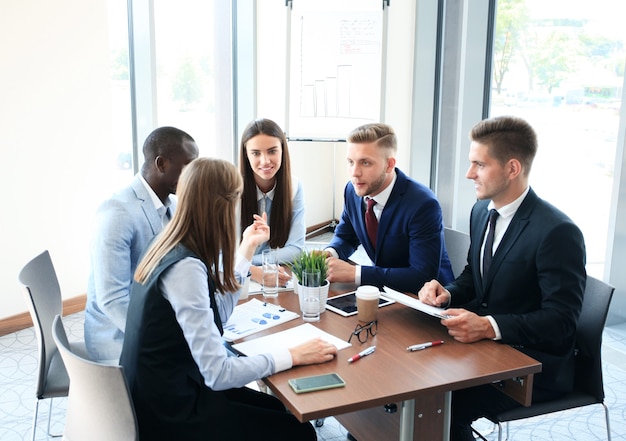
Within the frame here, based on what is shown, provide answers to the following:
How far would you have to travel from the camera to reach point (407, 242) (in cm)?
257

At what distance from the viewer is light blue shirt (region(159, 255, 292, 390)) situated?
5.12 ft

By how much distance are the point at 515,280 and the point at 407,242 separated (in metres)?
0.61

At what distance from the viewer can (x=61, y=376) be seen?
84.3 inches

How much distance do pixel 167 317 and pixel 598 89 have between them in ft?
11.5

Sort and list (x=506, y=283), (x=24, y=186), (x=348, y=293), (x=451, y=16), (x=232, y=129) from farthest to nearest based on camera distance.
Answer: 1. (x=232, y=129)
2. (x=451, y=16)
3. (x=24, y=186)
4. (x=348, y=293)
5. (x=506, y=283)

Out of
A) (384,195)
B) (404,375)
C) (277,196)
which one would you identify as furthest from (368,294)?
(277,196)

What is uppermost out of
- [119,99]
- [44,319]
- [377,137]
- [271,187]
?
[119,99]

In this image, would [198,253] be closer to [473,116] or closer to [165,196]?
[165,196]

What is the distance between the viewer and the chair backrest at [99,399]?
1.42 m

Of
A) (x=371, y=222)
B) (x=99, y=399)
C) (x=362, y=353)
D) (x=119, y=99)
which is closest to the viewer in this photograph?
(x=99, y=399)

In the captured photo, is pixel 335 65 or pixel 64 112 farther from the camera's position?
pixel 335 65

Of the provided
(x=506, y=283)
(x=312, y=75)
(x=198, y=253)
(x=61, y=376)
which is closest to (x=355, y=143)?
(x=506, y=283)

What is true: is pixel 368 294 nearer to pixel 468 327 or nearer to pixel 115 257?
pixel 468 327

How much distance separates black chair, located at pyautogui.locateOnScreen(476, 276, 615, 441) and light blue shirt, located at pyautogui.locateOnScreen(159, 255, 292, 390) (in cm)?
90
